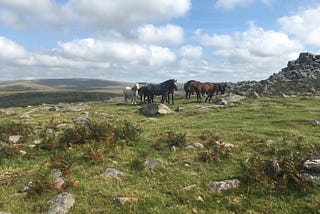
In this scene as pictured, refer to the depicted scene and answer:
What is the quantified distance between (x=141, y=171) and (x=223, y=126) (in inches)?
385

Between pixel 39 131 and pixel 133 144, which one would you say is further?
pixel 39 131

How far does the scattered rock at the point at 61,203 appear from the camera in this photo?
10.2 m

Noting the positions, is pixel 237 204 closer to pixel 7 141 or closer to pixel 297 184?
pixel 297 184

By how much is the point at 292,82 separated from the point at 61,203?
57923 millimetres

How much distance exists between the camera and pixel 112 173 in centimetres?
1325

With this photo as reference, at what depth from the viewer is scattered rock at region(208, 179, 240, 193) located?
38.2 feet

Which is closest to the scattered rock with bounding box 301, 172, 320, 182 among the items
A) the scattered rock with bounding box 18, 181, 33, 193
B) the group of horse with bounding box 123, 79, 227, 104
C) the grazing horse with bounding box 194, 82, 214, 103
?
the scattered rock with bounding box 18, 181, 33, 193

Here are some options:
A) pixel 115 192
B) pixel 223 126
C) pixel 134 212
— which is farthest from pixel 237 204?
pixel 223 126

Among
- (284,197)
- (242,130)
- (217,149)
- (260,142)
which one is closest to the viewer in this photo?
(284,197)

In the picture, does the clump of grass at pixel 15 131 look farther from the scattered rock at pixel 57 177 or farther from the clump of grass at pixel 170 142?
the clump of grass at pixel 170 142

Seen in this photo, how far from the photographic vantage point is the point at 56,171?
13.5 metres

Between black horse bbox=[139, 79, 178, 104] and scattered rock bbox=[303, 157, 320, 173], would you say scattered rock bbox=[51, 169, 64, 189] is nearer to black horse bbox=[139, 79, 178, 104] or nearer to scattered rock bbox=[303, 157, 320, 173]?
scattered rock bbox=[303, 157, 320, 173]

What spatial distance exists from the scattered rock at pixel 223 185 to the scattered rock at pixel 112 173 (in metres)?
3.61

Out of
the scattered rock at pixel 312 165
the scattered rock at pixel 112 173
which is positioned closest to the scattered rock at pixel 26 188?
the scattered rock at pixel 112 173
